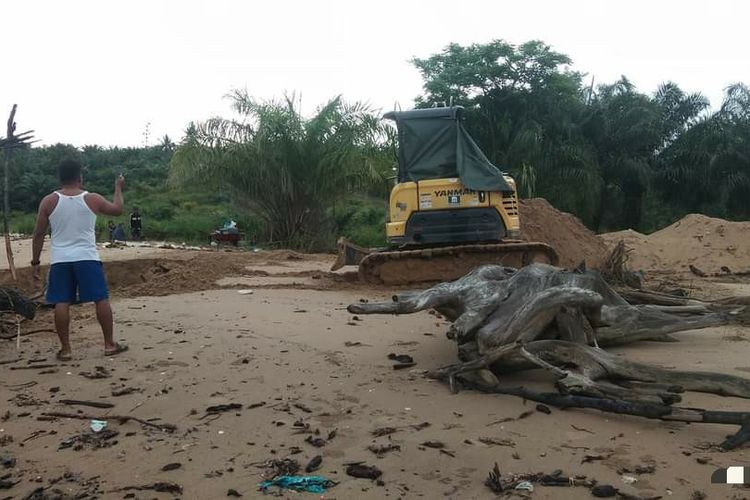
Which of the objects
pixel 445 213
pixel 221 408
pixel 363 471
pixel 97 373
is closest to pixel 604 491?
pixel 363 471

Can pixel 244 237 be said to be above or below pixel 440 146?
below

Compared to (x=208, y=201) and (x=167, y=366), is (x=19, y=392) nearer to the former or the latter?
(x=167, y=366)

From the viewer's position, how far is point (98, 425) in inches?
149

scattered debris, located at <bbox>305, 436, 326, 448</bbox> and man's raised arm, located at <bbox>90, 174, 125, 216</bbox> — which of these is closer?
scattered debris, located at <bbox>305, 436, 326, 448</bbox>

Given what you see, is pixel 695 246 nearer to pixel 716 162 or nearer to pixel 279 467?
pixel 716 162

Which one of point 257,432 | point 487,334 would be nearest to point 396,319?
point 487,334

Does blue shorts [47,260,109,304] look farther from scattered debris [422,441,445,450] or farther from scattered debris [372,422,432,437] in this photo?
scattered debris [422,441,445,450]

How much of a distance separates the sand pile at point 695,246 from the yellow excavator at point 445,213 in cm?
600

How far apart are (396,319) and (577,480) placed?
13.3 feet

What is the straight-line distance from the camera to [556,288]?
4652mm

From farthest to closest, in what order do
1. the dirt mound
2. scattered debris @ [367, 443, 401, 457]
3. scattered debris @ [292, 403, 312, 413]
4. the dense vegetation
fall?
the dense vegetation → the dirt mound → scattered debris @ [292, 403, 312, 413] → scattered debris @ [367, 443, 401, 457]

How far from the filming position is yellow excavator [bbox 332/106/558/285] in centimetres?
1038

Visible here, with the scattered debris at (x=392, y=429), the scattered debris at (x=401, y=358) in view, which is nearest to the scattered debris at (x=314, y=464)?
the scattered debris at (x=392, y=429)

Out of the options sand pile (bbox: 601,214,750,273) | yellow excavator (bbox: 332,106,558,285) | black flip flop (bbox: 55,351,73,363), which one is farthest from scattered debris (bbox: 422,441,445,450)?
sand pile (bbox: 601,214,750,273)
